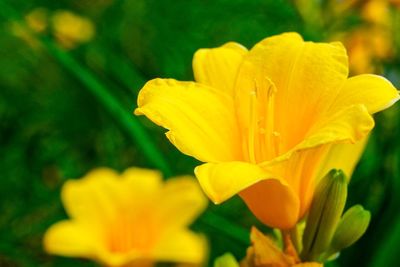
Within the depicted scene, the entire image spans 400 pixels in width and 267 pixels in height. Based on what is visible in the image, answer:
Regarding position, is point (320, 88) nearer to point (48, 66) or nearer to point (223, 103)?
point (223, 103)

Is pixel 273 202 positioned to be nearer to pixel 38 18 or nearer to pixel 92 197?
pixel 92 197

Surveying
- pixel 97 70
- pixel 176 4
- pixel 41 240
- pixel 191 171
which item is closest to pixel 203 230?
pixel 191 171

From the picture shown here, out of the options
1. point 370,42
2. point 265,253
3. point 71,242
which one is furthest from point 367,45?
point 265,253

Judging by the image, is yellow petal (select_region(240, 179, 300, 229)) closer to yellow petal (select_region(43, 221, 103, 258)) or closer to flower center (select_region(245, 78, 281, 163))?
flower center (select_region(245, 78, 281, 163))

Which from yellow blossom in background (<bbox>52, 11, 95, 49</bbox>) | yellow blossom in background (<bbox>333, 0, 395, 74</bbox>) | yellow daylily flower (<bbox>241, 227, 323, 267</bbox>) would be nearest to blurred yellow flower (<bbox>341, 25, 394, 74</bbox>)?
yellow blossom in background (<bbox>333, 0, 395, 74</bbox>)

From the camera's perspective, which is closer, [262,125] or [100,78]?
[262,125]
